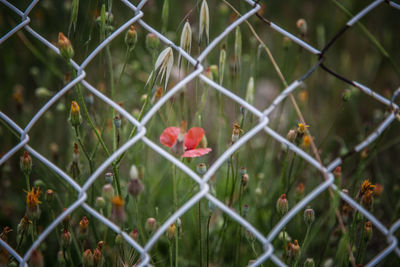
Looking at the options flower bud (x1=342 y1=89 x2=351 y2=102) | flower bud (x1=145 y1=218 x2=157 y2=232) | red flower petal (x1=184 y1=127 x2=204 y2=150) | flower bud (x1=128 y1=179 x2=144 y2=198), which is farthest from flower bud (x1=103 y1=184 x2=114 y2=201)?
flower bud (x1=342 y1=89 x2=351 y2=102)

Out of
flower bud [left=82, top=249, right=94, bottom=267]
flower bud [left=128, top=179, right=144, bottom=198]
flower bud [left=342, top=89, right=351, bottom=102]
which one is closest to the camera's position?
flower bud [left=128, top=179, right=144, bottom=198]

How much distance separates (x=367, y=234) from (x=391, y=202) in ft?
1.86

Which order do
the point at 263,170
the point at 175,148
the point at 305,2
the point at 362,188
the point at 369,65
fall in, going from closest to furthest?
the point at 175,148 < the point at 362,188 < the point at 263,170 < the point at 369,65 < the point at 305,2

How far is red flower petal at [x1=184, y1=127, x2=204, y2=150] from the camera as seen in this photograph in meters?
0.83

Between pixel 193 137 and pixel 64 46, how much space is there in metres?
0.35

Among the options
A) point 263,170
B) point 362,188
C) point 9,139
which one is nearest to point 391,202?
point 263,170

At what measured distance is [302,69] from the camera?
2029 mm

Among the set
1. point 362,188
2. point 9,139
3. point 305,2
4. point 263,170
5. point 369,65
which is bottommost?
point 9,139

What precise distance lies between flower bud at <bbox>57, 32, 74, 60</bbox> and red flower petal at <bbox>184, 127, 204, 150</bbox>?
0.32 meters

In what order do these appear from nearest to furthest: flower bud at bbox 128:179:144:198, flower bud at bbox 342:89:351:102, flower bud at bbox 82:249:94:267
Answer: flower bud at bbox 128:179:144:198 → flower bud at bbox 82:249:94:267 → flower bud at bbox 342:89:351:102

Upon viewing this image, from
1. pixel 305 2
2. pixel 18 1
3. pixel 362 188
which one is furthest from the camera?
pixel 305 2

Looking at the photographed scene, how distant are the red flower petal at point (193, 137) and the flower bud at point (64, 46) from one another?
1.06 feet

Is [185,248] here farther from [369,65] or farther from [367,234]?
[369,65]

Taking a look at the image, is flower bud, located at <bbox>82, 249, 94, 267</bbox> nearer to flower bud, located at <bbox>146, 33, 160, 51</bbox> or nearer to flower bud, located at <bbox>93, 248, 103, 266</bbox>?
flower bud, located at <bbox>93, 248, 103, 266</bbox>
